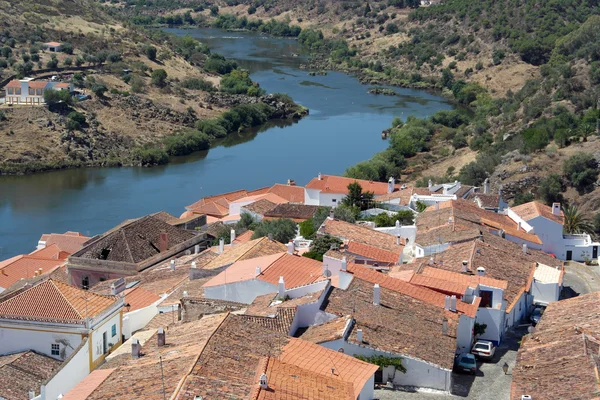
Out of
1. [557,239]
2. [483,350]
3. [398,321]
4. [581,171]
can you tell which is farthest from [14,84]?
[483,350]

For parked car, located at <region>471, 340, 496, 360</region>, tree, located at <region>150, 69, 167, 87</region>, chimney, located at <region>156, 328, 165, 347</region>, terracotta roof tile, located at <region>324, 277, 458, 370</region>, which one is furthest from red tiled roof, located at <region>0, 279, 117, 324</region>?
tree, located at <region>150, 69, 167, 87</region>

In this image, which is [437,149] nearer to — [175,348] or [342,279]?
[342,279]

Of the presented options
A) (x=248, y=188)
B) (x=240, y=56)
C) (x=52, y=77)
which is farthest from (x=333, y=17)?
(x=248, y=188)

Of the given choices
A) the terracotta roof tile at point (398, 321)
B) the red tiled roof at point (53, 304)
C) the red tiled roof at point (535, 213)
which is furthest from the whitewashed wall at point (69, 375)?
the red tiled roof at point (535, 213)

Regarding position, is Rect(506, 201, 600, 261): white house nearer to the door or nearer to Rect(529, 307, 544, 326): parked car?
Rect(529, 307, 544, 326): parked car

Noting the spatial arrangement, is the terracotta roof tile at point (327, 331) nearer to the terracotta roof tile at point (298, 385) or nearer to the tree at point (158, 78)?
the terracotta roof tile at point (298, 385)

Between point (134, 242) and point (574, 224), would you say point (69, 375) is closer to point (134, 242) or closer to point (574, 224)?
point (134, 242)
